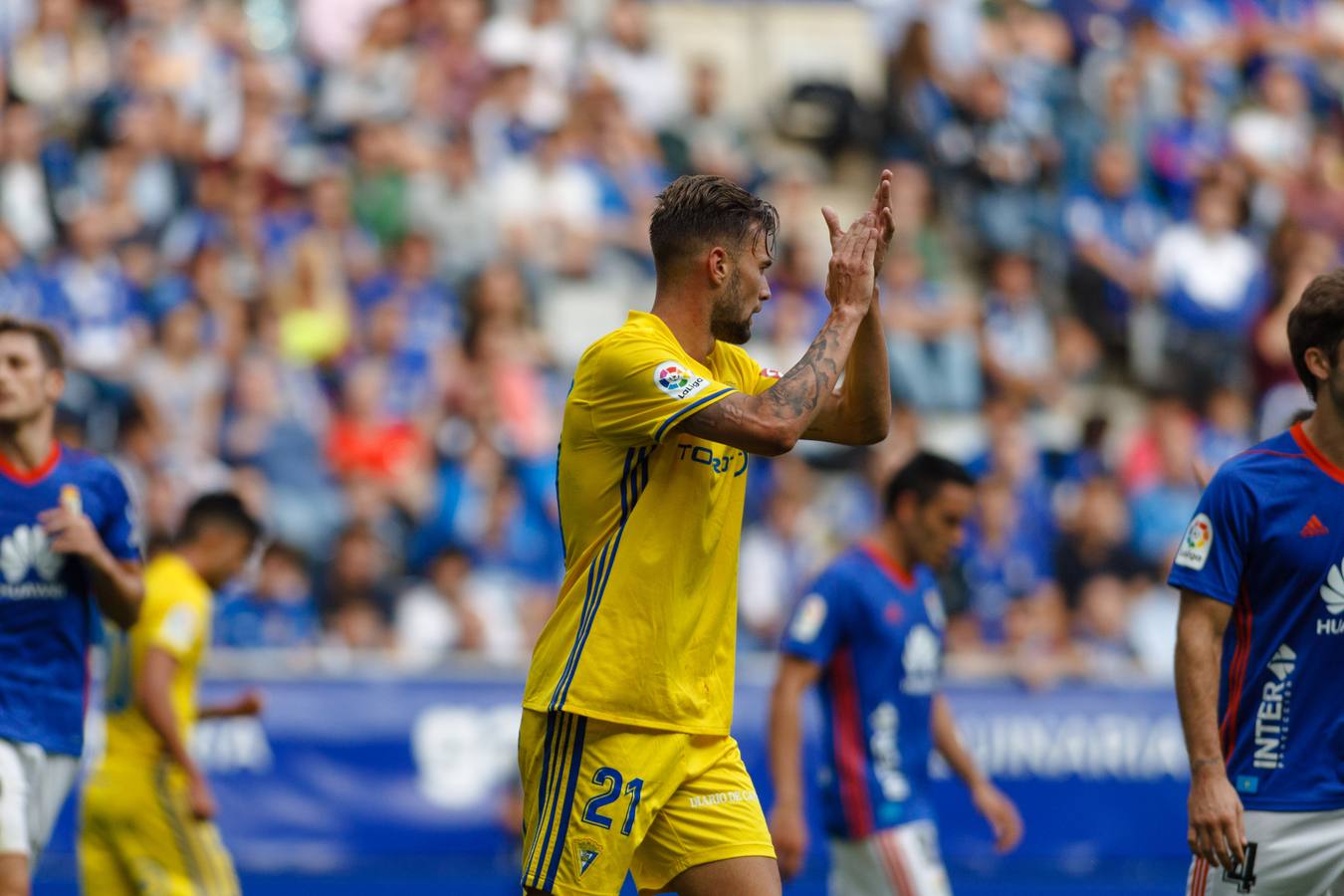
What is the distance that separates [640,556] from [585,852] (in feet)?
2.82

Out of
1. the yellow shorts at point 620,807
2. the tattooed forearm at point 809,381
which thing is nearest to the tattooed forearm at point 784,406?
the tattooed forearm at point 809,381

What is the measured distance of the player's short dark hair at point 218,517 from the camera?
350 inches

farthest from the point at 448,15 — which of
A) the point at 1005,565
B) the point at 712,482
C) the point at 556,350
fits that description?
the point at 712,482

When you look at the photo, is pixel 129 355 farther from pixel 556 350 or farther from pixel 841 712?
pixel 841 712

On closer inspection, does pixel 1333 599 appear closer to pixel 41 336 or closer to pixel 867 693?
pixel 867 693

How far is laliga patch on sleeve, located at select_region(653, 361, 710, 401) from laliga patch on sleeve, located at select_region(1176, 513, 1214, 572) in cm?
151

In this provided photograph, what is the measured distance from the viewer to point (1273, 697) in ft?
19.3

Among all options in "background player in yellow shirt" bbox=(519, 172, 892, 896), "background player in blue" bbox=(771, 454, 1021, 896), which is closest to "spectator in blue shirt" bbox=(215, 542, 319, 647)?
"background player in blue" bbox=(771, 454, 1021, 896)

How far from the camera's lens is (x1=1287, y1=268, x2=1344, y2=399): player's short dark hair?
5832 millimetres

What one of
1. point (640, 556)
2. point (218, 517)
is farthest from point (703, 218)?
point (218, 517)

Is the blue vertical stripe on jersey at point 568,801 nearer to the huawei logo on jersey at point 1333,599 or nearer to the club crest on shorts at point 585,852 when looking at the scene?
the club crest on shorts at point 585,852

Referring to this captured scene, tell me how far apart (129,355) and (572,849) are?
922cm

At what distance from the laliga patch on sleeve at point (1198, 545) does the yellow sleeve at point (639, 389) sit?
1449mm

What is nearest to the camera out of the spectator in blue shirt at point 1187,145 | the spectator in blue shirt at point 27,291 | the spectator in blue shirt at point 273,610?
the spectator in blue shirt at point 273,610
